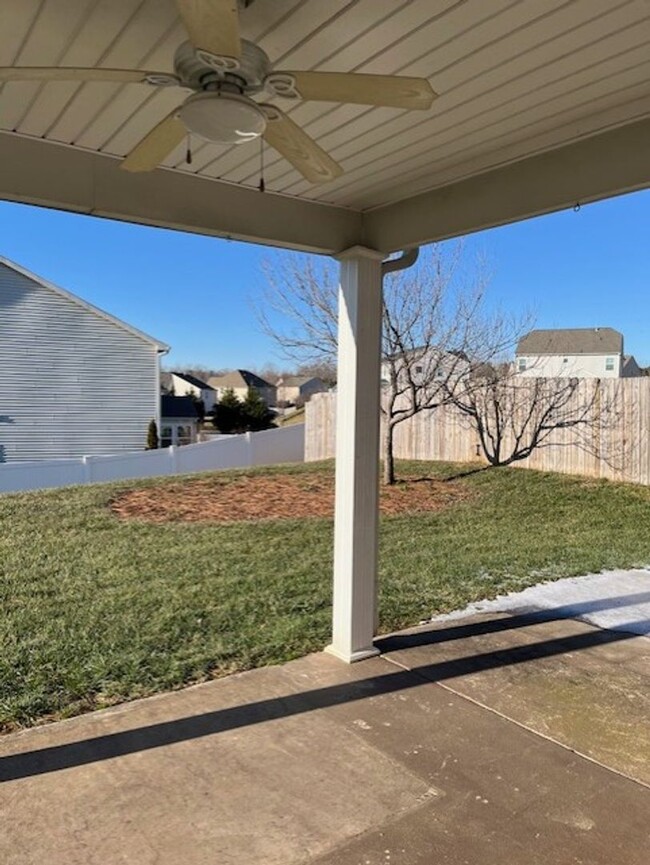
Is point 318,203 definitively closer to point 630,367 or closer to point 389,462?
point 389,462

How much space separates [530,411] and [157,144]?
9061mm

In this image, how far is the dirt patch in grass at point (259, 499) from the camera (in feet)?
26.1

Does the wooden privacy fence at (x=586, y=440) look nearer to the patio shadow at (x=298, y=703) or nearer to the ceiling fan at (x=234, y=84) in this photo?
the patio shadow at (x=298, y=703)

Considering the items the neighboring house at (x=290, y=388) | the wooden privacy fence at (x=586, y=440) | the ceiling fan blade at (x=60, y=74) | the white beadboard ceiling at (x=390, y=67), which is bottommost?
the wooden privacy fence at (x=586, y=440)

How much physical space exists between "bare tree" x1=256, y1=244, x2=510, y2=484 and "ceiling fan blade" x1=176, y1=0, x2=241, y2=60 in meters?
8.23

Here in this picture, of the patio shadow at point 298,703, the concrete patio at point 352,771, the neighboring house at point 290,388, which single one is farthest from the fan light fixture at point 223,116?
the neighboring house at point 290,388

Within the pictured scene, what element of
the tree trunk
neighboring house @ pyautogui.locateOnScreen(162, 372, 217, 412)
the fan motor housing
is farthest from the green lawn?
neighboring house @ pyautogui.locateOnScreen(162, 372, 217, 412)

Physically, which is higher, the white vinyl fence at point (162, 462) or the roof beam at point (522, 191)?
the roof beam at point (522, 191)

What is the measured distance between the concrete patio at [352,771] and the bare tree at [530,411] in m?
6.71

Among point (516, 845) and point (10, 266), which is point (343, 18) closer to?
point (516, 845)

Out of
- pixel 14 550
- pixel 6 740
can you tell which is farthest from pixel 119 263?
pixel 6 740

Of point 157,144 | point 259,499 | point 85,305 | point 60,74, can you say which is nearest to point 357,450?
point 157,144

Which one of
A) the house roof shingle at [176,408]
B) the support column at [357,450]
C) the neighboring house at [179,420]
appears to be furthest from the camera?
the house roof shingle at [176,408]

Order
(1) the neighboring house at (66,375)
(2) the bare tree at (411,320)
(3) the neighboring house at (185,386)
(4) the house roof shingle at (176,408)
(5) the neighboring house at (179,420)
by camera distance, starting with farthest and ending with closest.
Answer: (3) the neighboring house at (185,386) → (4) the house roof shingle at (176,408) → (5) the neighboring house at (179,420) → (1) the neighboring house at (66,375) → (2) the bare tree at (411,320)
